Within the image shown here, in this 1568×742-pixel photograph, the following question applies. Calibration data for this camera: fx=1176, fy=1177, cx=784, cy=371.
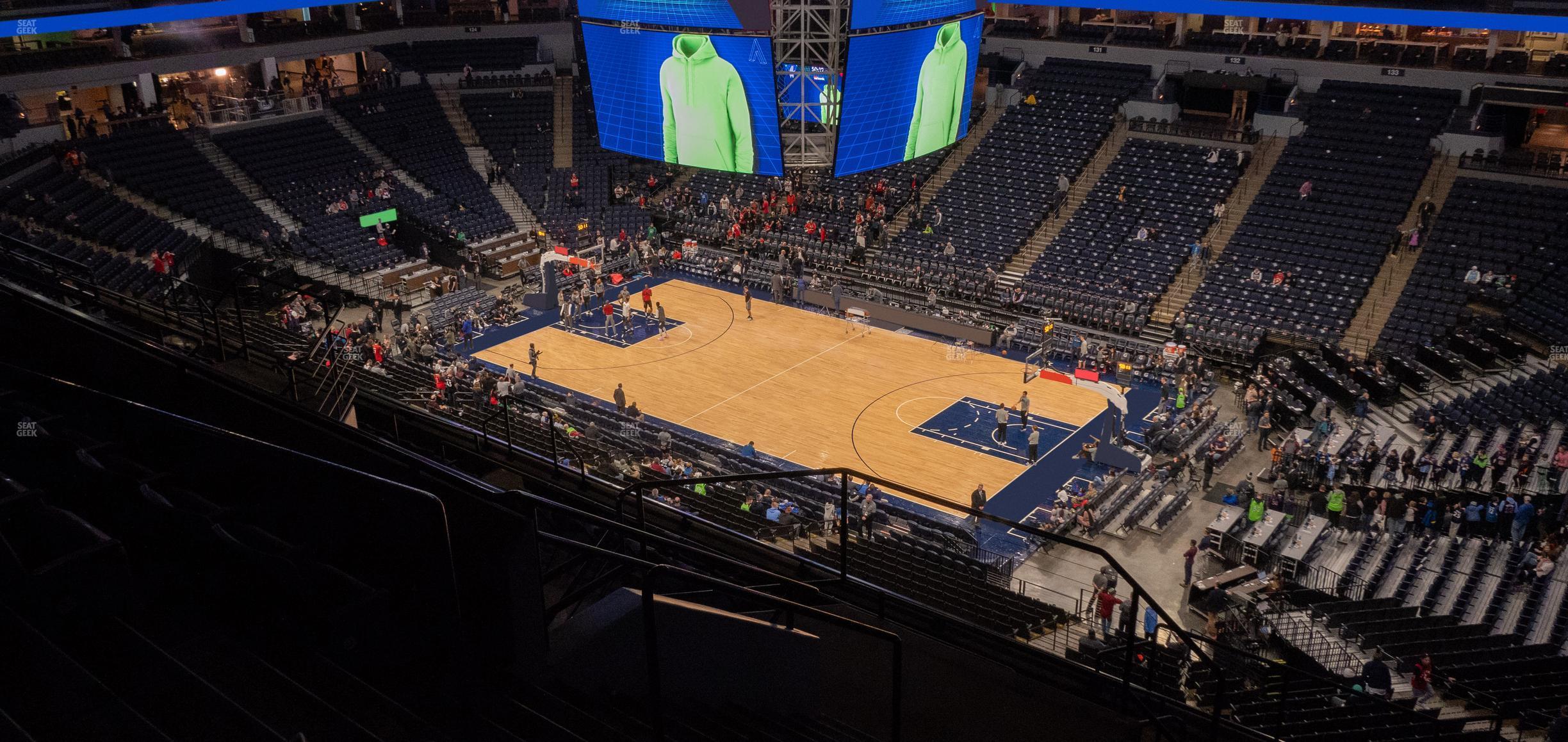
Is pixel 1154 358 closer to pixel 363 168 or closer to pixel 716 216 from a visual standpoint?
pixel 716 216

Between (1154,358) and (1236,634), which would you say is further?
(1154,358)

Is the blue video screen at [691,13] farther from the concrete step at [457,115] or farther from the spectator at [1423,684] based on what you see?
the concrete step at [457,115]

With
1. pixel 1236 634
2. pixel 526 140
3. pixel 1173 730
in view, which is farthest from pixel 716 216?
pixel 1173 730

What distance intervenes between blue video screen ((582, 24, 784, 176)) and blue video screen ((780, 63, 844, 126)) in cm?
28

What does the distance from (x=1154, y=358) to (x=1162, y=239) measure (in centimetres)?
606

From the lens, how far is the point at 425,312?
33.6 m

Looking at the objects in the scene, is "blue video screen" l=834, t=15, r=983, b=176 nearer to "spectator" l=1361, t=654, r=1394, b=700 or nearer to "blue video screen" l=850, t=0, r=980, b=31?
"blue video screen" l=850, t=0, r=980, b=31

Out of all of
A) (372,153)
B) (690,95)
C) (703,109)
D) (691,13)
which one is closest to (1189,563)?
(703,109)

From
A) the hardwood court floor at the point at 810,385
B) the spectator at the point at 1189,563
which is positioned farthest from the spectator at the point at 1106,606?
the hardwood court floor at the point at 810,385

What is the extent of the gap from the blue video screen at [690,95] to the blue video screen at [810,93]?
0.28 meters

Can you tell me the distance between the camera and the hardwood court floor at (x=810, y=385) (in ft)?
85.4

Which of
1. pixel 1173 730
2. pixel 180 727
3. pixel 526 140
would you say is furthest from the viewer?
pixel 526 140

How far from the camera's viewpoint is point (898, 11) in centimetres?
1730

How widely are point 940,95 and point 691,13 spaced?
172 inches
